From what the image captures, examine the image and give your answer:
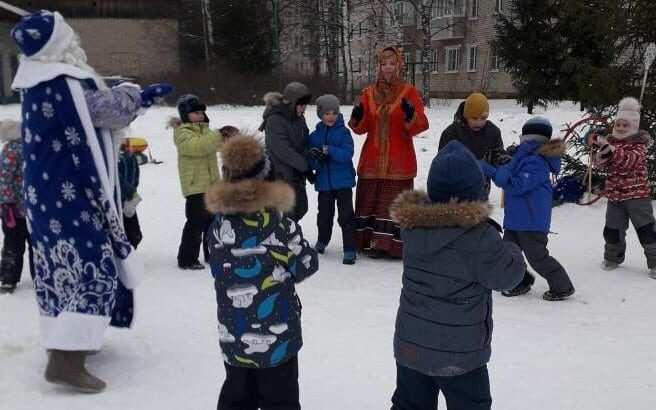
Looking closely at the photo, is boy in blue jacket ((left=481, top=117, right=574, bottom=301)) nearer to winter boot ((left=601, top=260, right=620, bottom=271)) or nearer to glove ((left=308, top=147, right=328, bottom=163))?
winter boot ((left=601, top=260, right=620, bottom=271))

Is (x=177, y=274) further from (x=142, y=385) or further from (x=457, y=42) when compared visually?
(x=457, y=42)

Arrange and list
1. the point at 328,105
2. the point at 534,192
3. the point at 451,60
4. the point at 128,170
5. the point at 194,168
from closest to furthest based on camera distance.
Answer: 1. the point at 534,192
2. the point at 128,170
3. the point at 194,168
4. the point at 328,105
5. the point at 451,60

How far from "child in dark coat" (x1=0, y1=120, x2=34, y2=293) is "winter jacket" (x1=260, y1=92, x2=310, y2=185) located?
2.22m

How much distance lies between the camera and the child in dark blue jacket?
20.4ft

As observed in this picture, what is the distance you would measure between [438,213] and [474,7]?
101 feet

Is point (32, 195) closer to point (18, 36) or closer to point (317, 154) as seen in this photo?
point (18, 36)

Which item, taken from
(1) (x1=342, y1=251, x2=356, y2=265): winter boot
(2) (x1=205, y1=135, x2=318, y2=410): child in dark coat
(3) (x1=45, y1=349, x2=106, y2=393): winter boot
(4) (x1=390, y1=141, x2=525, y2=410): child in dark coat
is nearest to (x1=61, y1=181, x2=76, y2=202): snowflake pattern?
(3) (x1=45, y1=349, x2=106, y2=393): winter boot

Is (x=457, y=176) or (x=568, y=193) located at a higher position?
(x=457, y=176)

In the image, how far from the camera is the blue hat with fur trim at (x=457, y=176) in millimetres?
2523

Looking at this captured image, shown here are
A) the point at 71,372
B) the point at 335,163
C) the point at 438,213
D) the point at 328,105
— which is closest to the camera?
the point at 438,213

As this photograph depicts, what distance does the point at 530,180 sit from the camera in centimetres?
491

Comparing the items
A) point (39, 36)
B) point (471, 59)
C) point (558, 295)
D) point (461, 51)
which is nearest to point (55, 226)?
point (39, 36)

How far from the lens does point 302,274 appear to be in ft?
8.84

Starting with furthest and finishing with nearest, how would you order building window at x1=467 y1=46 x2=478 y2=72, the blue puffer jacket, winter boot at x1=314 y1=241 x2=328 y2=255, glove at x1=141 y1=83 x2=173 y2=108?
1. building window at x1=467 y1=46 x2=478 y2=72
2. winter boot at x1=314 y1=241 x2=328 y2=255
3. the blue puffer jacket
4. glove at x1=141 y1=83 x2=173 y2=108
